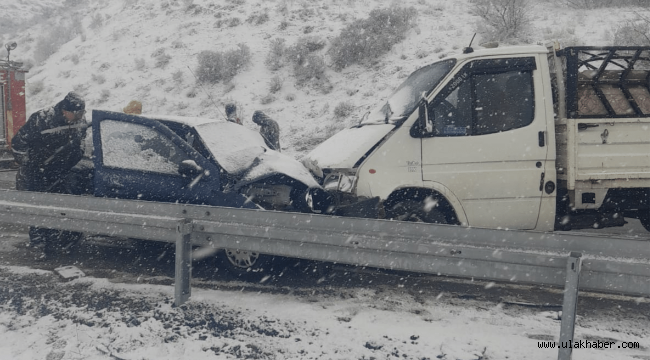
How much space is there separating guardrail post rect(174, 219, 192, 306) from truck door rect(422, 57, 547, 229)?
2335 mm

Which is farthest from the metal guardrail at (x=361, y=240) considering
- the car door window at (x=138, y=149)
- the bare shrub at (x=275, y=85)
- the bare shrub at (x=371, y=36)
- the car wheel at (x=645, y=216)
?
the bare shrub at (x=371, y=36)

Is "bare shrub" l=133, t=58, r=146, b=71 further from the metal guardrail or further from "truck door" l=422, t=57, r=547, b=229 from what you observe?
"truck door" l=422, t=57, r=547, b=229

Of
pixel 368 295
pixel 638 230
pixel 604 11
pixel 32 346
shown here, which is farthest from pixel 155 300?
pixel 604 11

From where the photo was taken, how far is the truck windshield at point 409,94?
527 cm

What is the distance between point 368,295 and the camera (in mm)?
4777

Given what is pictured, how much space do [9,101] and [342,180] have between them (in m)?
10.4

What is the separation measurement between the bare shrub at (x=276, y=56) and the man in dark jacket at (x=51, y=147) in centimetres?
1207

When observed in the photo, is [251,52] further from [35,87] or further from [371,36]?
[35,87]

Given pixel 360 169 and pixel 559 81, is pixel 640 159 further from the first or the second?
pixel 360 169

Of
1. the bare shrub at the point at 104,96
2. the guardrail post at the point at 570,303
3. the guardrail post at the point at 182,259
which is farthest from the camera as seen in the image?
the bare shrub at the point at 104,96

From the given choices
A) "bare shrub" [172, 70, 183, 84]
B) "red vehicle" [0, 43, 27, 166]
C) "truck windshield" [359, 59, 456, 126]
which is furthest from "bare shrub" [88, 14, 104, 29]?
"truck windshield" [359, 59, 456, 126]

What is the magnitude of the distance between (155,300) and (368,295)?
1.90m

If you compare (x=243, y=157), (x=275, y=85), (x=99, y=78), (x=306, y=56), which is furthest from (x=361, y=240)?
(x=99, y=78)

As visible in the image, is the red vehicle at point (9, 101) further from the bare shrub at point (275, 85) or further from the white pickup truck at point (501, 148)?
the white pickup truck at point (501, 148)
